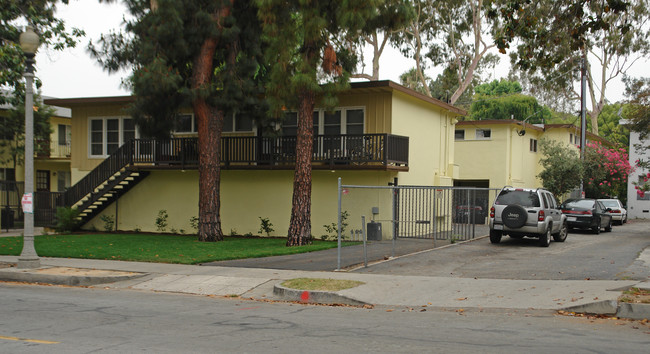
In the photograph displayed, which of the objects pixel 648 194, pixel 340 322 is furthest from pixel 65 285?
pixel 648 194

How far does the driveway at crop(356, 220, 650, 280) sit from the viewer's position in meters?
13.3

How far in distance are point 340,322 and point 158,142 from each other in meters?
19.1

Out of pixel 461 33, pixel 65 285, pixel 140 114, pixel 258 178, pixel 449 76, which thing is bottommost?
pixel 65 285

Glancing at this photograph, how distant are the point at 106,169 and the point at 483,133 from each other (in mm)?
21019

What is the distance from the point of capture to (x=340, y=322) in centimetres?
873

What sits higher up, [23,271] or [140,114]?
[140,114]

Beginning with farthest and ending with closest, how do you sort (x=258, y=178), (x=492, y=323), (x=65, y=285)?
(x=258, y=178)
(x=65, y=285)
(x=492, y=323)

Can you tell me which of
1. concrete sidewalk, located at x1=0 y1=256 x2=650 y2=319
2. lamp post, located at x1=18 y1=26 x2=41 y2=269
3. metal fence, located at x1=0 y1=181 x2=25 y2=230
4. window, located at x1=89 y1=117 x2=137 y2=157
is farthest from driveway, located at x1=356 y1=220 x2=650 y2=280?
metal fence, located at x1=0 y1=181 x2=25 y2=230

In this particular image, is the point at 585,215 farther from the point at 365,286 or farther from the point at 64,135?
the point at 64,135

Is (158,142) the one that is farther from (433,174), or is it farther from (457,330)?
(457,330)

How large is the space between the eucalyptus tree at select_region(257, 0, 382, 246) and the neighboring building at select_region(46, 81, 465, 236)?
2817mm

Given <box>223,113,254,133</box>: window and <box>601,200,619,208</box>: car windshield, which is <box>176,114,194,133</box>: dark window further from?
<box>601,200,619,208</box>: car windshield

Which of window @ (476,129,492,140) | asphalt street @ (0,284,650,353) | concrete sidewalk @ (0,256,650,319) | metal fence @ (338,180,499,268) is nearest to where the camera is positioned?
asphalt street @ (0,284,650,353)

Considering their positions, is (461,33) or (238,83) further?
(461,33)
